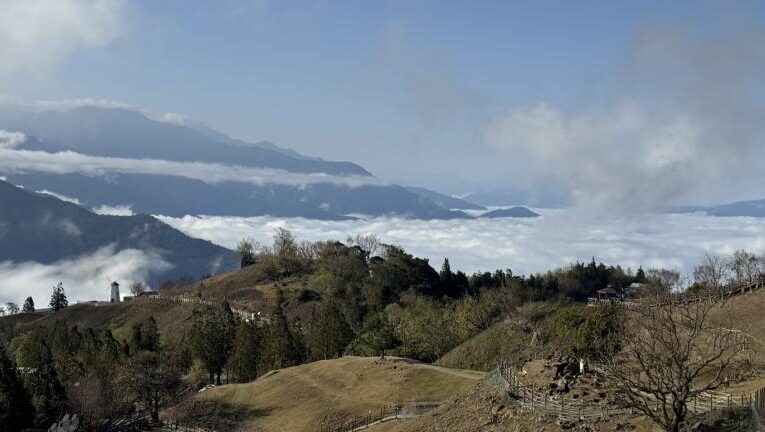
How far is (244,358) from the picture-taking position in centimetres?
9381

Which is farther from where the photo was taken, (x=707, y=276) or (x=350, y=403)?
(x=707, y=276)

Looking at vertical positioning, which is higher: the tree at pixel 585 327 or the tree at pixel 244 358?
the tree at pixel 585 327

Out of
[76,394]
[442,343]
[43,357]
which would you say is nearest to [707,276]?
[442,343]

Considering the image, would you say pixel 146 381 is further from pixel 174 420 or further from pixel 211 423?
pixel 211 423

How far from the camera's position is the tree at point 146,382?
75.9 m

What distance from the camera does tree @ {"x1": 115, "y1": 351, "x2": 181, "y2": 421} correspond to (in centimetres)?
7588

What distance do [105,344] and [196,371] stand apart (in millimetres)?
16402

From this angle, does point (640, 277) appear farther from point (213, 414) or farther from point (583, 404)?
point (583, 404)

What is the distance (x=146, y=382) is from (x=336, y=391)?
2272cm

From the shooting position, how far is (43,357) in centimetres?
9769

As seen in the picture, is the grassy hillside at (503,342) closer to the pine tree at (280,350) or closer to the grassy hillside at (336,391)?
the grassy hillside at (336,391)

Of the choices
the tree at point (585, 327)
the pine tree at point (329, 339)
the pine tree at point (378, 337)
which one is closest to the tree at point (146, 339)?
the pine tree at point (329, 339)

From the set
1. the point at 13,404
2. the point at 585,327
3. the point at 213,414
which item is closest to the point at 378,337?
the point at 213,414

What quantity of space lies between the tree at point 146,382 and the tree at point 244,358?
11571 millimetres
